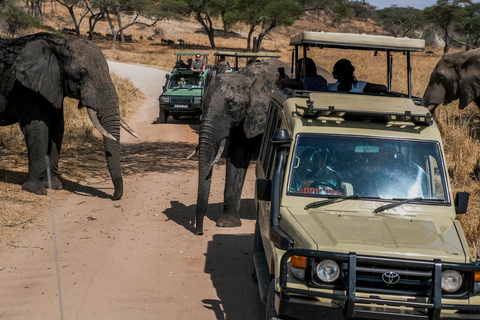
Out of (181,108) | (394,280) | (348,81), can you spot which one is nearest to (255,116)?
(348,81)

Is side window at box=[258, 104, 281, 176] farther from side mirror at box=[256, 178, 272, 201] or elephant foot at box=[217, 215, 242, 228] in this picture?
elephant foot at box=[217, 215, 242, 228]

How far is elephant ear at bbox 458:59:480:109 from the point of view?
45.3ft

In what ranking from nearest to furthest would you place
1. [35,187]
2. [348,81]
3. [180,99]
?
[348,81]
[35,187]
[180,99]

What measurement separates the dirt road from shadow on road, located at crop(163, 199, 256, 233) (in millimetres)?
15

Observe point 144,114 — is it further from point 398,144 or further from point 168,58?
point 168,58

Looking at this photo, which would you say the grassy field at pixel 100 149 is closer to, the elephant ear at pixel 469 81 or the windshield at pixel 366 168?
the elephant ear at pixel 469 81

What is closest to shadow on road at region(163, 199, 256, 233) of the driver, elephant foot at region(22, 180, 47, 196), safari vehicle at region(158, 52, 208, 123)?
elephant foot at region(22, 180, 47, 196)

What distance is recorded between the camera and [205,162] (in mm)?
8656

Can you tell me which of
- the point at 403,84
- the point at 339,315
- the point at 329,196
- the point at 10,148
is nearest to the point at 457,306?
the point at 339,315

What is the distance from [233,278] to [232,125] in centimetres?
242

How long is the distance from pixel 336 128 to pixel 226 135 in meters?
3.29

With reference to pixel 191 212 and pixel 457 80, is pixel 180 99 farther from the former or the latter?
pixel 191 212

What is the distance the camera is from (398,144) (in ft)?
18.6

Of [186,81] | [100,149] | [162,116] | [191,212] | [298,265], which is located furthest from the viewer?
[186,81]
